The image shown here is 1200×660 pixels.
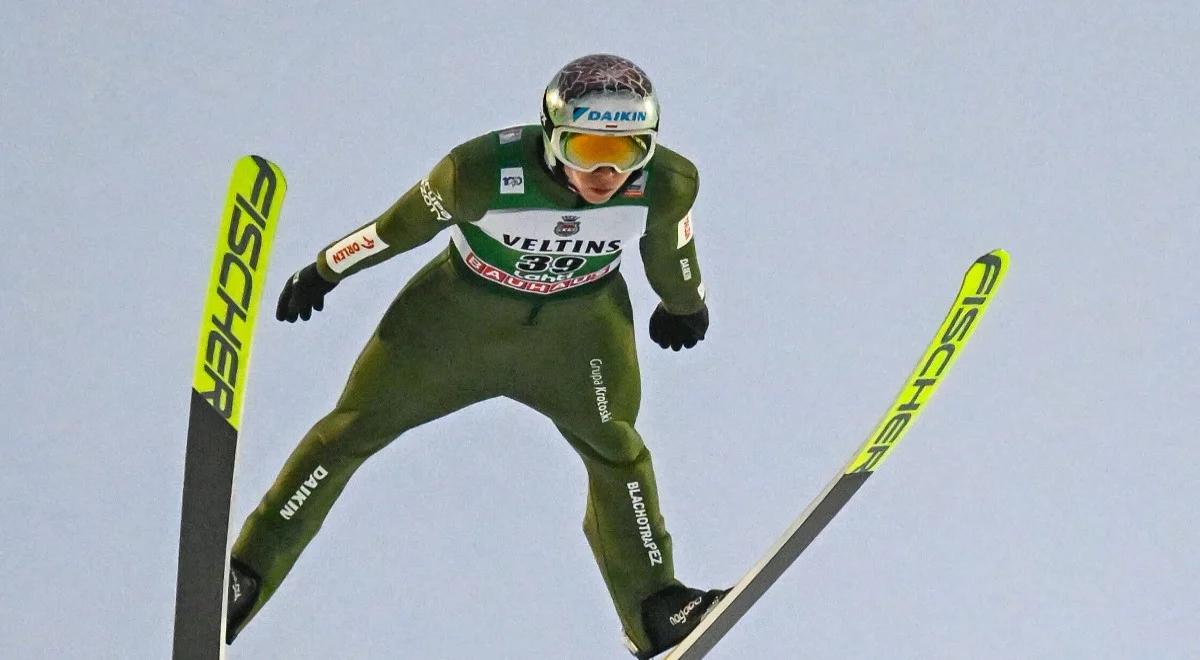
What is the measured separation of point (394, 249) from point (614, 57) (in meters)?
0.60

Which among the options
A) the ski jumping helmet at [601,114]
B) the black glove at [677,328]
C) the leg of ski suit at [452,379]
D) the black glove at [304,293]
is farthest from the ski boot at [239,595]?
the ski jumping helmet at [601,114]

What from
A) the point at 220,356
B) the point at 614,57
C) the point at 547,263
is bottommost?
the point at 220,356

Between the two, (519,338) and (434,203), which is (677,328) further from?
(434,203)

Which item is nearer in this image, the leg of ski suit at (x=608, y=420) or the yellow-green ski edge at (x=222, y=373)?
the yellow-green ski edge at (x=222, y=373)

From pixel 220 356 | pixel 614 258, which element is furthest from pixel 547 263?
pixel 220 356

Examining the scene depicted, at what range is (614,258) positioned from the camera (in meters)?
4.10

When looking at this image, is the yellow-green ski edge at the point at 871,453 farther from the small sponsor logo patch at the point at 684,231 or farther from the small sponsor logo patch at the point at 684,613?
the small sponsor logo patch at the point at 684,231

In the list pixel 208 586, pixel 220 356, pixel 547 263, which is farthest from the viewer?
pixel 547 263

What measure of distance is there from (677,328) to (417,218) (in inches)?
27.4

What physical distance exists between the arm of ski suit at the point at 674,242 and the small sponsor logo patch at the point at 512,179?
26 cm

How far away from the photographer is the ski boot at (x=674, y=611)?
4227mm

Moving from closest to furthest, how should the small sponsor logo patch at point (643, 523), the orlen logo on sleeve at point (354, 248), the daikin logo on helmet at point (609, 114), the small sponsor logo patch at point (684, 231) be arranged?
1. the daikin logo on helmet at point (609, 114)
2. the orlen logo on sleeve at point (354, 248)
3. the small sponsor logo patch at point (684, 231)
4. the small sponsor logo patch at point (643, 523)

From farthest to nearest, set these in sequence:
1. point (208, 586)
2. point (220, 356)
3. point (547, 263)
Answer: point (547, 263) → point (208, 586) → point (220, 356)

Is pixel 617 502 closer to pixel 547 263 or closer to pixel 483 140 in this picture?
pixel 547 263
